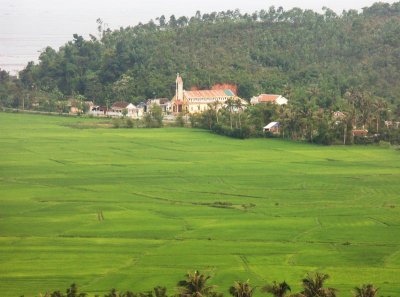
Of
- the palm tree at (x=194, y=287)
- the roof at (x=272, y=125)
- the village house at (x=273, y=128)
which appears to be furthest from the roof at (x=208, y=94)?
the palm tree at (x=194, y=287)

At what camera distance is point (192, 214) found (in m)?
32.9

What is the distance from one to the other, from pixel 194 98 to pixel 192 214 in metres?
40.2

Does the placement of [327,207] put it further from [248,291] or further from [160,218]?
[248,291]

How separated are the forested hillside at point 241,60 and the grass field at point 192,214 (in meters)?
23.2

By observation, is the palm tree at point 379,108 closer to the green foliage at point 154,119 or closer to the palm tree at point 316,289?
the green foliage at point 154,119

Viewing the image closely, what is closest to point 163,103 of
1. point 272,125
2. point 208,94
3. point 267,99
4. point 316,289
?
point 208,94

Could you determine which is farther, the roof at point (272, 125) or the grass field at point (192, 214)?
the roof at point (272, 125)

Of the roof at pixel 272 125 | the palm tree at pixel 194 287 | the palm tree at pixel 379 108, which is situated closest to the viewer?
the palm tree at pixel 194 287

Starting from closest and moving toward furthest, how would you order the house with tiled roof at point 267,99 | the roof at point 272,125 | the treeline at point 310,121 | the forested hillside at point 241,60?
the treeline at point 310,121 < the roof at point 272,125 < the house with tiled roof at point 267,99 < the forested hillside at point 241,60

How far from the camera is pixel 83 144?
170ft

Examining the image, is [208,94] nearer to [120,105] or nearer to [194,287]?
[120,105]

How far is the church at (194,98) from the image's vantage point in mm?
72287

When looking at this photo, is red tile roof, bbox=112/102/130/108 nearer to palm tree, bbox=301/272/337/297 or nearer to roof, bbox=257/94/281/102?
roof, bbox=257/94/281/102

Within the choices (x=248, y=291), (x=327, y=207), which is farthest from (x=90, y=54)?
(x=248, y=291)
